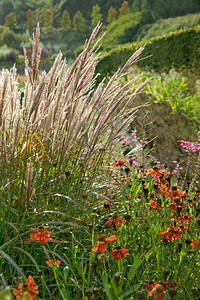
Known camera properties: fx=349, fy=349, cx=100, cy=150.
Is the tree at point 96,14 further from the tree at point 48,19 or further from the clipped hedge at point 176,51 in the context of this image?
the clipped hedge at point 176,51

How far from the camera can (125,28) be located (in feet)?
124

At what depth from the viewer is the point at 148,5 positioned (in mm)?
41375

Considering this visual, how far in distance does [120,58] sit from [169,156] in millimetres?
11201

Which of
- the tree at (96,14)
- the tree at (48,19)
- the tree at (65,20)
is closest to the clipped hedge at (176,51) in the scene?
the tree at (96,14)

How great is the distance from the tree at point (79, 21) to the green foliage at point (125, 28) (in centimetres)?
872

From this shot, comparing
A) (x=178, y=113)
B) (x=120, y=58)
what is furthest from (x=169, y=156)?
(x=120, y=58)

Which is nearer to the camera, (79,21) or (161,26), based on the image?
(161,26)

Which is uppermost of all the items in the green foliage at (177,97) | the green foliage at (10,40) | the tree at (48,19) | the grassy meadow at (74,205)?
the grassy meadow at (74,205)

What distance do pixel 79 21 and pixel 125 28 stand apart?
511 inches

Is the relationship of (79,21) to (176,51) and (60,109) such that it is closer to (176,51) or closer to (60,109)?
(176,51)

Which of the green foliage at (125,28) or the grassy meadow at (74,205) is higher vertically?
the grassy meadow at (74,205)

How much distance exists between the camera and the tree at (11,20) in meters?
50.8

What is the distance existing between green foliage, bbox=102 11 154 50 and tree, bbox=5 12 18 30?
17795 millimetres

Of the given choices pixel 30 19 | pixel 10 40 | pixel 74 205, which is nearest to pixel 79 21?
pixel 30 19
